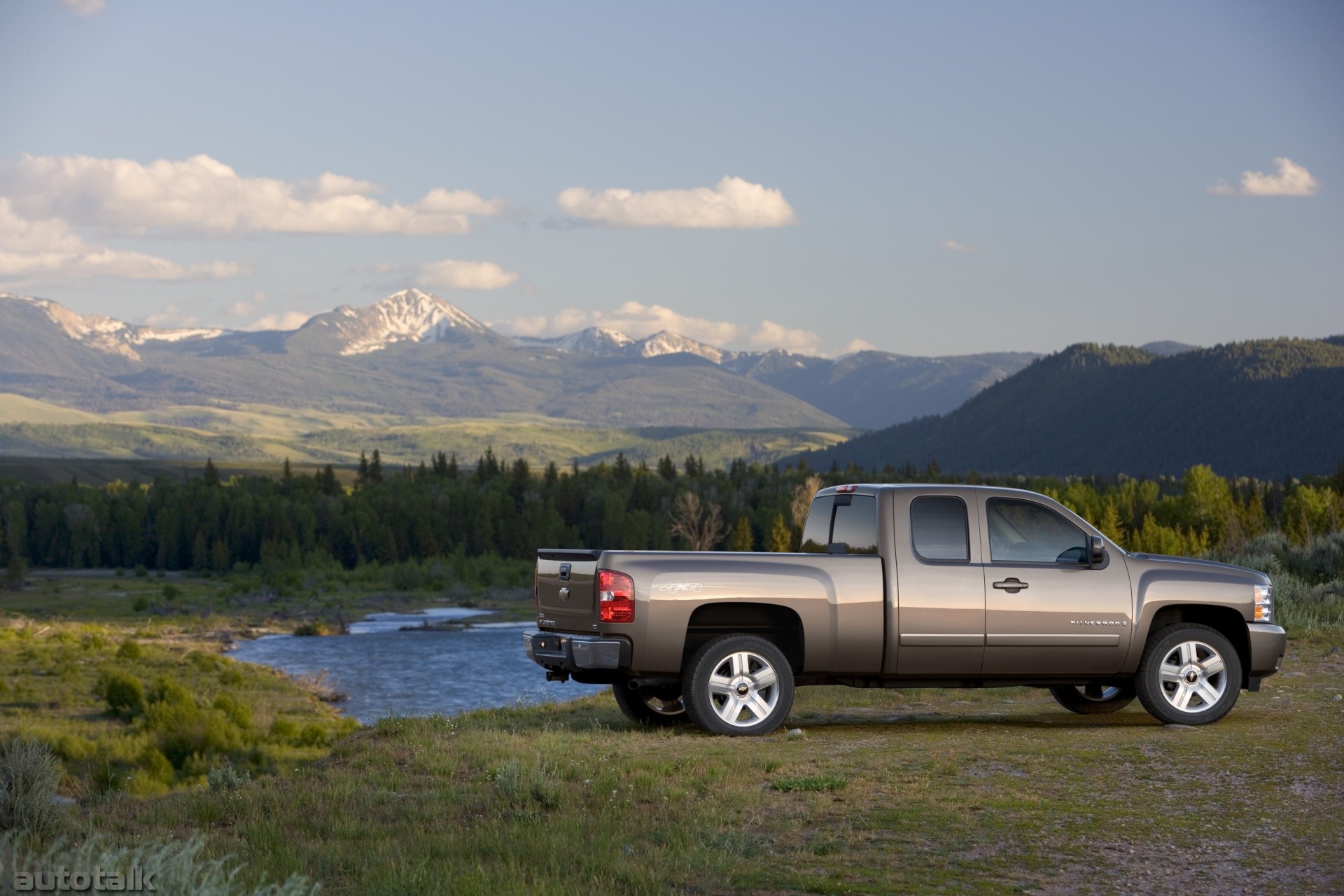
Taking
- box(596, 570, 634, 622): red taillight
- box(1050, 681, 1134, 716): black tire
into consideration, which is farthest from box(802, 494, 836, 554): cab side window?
box(1050, 681, 1134, 716): black tire

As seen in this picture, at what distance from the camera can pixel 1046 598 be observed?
40.6ft

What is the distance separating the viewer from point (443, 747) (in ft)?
38.3

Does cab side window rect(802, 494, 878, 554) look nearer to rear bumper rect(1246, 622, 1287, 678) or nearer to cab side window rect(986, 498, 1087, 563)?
cab side window rect(986, 498, 1087, 563)

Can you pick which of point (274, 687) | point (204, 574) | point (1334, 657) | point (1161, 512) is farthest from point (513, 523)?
point (1334, 657)

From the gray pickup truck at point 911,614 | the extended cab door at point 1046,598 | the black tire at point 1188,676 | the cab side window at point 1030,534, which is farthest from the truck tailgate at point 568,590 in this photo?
the black tire at point 1188,676

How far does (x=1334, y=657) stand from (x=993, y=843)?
453 inches

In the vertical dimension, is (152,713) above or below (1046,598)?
below

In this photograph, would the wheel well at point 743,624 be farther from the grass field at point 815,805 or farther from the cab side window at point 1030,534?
the cab side window at point 1030,534

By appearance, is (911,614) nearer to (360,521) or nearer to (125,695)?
(125,695)

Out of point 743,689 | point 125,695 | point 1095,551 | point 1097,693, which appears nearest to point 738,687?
point 743,689

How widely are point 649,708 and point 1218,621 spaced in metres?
5.42

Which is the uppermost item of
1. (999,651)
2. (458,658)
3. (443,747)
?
(999,651)

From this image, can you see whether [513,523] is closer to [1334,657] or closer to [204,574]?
[204,574]

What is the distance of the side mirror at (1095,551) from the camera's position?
12.4 m
